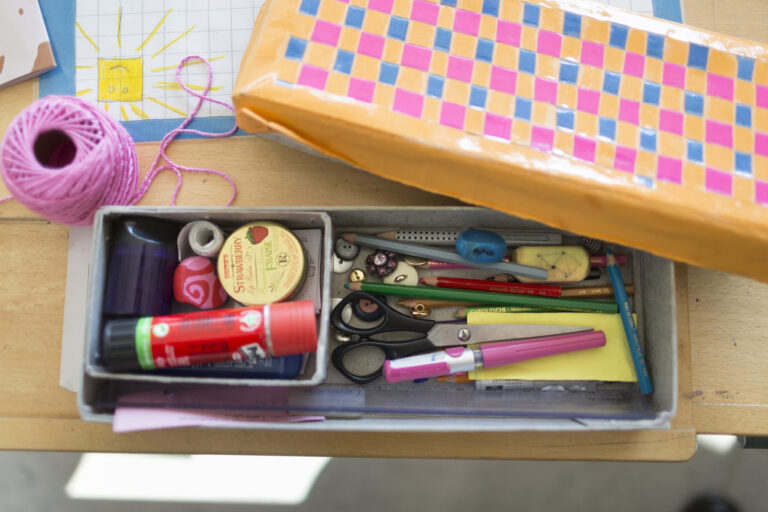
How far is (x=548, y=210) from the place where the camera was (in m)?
0.51

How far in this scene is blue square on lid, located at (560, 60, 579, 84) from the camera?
20.6 inches

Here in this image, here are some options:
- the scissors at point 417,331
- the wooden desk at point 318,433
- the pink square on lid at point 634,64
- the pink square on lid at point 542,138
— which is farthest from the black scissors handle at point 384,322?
the pink square on lid at point 634,64

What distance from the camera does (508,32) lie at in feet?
1.75

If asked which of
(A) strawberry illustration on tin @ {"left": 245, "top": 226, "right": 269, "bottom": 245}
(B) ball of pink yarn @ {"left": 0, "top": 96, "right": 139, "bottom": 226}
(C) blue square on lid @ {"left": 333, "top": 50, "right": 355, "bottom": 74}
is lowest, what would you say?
(A) strawberry illustration on tin @ {"left": 245, "top": 226, "right": 269, "bottom": 245}

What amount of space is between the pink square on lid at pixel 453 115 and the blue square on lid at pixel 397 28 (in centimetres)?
8

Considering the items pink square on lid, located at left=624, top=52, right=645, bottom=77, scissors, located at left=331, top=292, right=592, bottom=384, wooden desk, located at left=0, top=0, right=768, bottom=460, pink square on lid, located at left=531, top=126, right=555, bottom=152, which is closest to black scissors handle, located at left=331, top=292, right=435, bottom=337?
scissors, located at left=331, top=292, right=592, bottom=384

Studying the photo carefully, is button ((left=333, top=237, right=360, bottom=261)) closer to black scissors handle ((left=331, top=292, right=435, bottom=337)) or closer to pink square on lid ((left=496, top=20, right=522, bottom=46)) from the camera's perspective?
black scissors handle ((left=331, top=292, right=435, bottom=337))

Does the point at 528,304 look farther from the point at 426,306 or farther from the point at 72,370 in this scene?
the point at 72,370

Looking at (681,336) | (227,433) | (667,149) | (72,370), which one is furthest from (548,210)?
(72,370)

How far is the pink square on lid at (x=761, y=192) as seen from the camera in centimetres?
50

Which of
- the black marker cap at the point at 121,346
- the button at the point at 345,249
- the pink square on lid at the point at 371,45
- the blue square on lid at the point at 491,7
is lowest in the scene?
the black marker cap at the point at 121,346

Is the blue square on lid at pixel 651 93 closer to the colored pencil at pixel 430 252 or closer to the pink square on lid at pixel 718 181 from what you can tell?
the pink square on lid at pixel 718 181

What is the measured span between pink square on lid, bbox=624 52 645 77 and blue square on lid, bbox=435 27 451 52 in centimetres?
17

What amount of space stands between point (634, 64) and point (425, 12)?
0.20 meters
